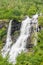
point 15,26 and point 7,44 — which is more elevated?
point 15,26

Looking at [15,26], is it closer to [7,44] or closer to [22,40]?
[7,44]

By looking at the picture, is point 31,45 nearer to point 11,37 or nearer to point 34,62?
point 11,37

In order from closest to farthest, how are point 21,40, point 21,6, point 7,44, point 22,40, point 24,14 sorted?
point 22,40
point 21,40
point 7,44
point 24,14
point 21,6

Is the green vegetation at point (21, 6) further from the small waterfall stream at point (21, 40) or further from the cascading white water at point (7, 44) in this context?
the small waterfall stream at point (21, 40)

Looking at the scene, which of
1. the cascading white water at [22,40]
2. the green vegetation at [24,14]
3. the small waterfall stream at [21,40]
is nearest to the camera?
the green vegetation at [24,14]

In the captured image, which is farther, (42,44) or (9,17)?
(9,17)

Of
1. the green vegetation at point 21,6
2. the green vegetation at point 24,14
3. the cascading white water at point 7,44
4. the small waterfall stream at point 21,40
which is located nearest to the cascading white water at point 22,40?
the small waterfall stream at point 21,40

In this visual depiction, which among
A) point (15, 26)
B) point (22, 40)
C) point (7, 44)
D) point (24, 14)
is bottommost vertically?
point (7, 44)

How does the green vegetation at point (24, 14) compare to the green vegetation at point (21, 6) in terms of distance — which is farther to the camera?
the green vegetation at point (21, 6)

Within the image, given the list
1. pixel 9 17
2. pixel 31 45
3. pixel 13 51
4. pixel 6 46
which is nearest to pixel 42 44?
pixel 31 45

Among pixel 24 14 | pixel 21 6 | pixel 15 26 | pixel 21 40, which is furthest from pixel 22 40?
pixel 21 6

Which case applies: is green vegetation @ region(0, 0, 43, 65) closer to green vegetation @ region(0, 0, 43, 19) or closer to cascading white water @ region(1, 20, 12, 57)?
green vegetation @ region(0, 0, 43, 19)
